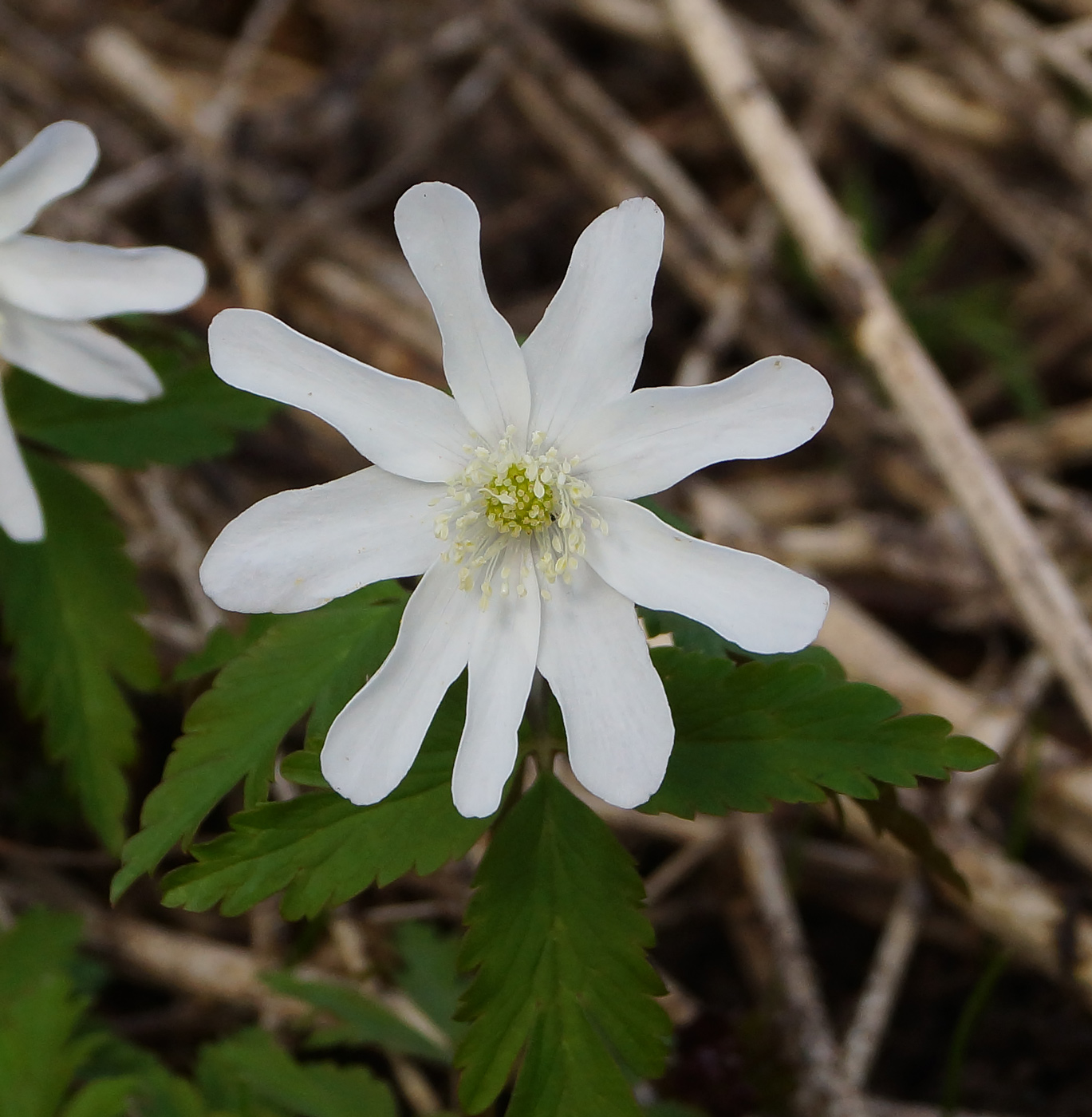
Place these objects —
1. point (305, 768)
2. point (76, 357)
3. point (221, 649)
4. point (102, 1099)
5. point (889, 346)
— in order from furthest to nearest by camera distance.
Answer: point (889, 346)
point (76, 357)
point (102, 1099)
point (221, 649)
point (305, 768)

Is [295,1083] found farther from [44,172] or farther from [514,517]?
[44,172]

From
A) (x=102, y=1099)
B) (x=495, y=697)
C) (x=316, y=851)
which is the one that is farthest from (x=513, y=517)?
(x=102, y=1099)

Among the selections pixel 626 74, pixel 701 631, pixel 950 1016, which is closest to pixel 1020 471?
pixel 950 1016

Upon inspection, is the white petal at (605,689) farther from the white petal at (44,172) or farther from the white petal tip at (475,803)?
the white petal at (44,172)

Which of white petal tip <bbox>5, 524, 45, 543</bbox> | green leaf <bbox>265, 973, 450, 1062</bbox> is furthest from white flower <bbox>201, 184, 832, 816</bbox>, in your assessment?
green leaf <bbox>265, 973, 450, 1062</bbox>

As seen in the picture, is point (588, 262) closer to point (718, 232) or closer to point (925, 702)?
point (925, 702)

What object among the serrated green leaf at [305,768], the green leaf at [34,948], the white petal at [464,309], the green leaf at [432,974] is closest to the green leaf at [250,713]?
the serrated green leaf at [305,768]
